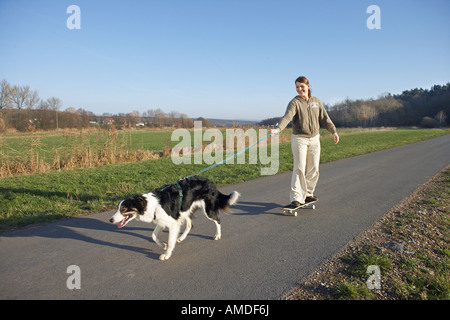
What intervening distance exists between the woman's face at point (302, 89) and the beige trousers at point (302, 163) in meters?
0.94

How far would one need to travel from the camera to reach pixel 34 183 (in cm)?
1003

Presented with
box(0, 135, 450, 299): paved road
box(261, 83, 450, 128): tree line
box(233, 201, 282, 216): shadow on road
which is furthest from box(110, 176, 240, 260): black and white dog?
box(261, 83, 450, 128): tree line

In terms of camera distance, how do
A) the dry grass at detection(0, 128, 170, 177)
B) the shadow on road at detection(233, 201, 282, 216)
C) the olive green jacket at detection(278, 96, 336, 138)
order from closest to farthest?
the olive green jacket at detection(278, 96, 336, 138)
the shadow on road at detection(233, 201, 282, 216)
the dry grass at detection(0, 128, 170, 177)

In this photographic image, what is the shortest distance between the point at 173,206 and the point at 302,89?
3833mm

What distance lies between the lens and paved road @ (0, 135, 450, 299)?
3.30 metres

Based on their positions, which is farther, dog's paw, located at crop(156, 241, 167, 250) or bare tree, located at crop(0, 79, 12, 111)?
bare tree, located at crop(0, 79, 12, 111)

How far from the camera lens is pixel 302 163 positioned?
6.13m

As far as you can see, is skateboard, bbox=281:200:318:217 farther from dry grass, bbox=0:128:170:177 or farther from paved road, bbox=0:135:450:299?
Answer: dry grass, bbox=0:128:170:177

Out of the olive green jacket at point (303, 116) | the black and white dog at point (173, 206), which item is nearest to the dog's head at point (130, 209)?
the black and white dog at point (173, 206)

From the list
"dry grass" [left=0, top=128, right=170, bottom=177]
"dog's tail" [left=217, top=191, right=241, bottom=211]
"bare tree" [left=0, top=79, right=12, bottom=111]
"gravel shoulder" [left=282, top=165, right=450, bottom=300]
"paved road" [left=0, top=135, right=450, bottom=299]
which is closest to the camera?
"gravel shoulder" [left=282, top=165, right=450, bottom=300]

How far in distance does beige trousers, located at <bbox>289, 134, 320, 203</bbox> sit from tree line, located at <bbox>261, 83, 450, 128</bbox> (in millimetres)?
114213
